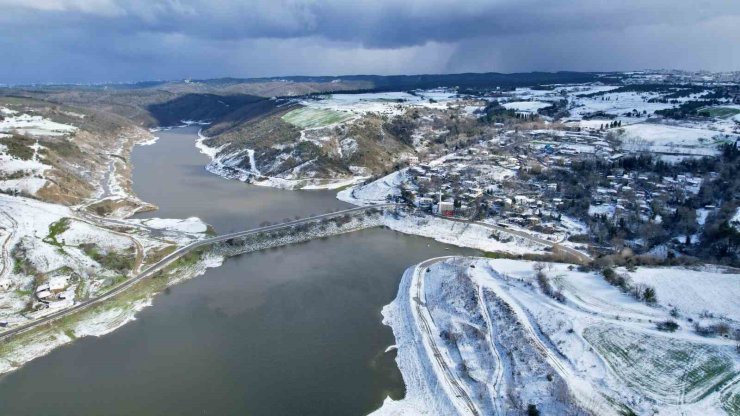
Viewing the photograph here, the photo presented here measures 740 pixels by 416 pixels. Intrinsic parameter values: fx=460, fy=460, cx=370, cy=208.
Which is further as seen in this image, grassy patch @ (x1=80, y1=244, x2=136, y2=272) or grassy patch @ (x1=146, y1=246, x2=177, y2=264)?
grassy patch @ (x1=146, y1=246, x2=177, y2=264)

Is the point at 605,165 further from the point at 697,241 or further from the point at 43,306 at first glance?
the point at 43,306

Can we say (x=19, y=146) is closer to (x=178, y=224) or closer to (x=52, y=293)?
(x=178, y=224)

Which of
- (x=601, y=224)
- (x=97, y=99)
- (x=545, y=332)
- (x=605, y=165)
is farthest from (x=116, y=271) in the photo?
(x=97, y=99)

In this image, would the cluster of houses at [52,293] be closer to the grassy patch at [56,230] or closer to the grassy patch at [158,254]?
the grassy patch at [56,230]

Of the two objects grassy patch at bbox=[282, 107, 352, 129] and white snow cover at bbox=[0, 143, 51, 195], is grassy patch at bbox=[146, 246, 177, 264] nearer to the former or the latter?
white snow cover at bbox=[0, 143, 51, 195]

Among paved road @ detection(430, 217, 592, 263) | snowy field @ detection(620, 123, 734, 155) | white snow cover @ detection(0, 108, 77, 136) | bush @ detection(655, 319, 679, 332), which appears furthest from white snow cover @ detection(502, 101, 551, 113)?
white snow cover @ detection(0, 108, 77, 136)

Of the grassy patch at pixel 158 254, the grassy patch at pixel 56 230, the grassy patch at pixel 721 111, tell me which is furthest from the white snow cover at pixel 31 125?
the grassy patch at pixel 721 111

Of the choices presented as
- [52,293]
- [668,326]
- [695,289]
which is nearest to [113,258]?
[52,293]
